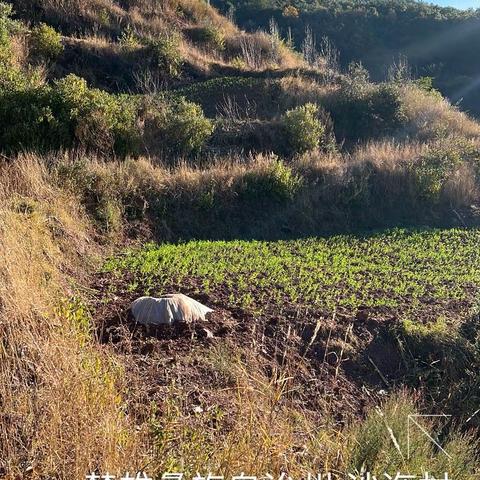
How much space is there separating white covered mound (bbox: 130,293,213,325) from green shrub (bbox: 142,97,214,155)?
675cm

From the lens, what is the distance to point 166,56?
16328 millimetres

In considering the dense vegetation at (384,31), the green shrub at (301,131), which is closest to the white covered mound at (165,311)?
the green shrub at (301,131)

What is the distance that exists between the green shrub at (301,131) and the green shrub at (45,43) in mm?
6720

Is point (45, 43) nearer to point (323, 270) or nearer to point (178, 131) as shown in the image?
point (178, 131)

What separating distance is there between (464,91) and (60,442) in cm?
3179

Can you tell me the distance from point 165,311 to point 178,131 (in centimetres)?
729

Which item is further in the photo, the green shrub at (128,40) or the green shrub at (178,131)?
the green shrub at (128,40)

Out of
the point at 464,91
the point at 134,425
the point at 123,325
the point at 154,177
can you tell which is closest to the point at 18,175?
the point at 154,177

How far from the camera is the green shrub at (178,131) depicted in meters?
11.5

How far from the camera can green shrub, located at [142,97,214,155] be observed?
37.7ft

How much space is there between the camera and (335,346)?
197 inches

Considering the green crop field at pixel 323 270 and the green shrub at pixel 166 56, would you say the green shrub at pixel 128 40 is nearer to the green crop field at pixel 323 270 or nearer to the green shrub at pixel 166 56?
the green shrub at pixel 166 56

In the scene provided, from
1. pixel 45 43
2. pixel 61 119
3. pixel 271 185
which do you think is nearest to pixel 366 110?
pixel 271 185

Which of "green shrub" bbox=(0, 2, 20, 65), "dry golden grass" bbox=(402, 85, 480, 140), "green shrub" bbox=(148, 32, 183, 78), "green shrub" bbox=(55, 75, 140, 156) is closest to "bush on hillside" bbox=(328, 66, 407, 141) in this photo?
"dry golden grass" bbox=(402, 85, 480, 140)
